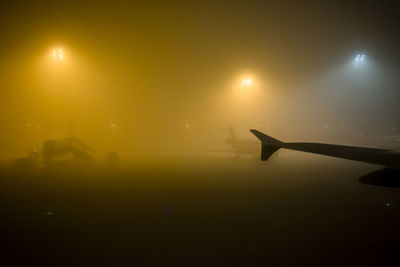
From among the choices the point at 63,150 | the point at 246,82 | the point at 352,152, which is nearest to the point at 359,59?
the point at 246,82

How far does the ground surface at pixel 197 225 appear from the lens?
3.07 m

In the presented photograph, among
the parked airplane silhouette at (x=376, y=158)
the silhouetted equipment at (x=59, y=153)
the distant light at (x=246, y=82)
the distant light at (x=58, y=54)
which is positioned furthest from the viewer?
the distant light at (x=246, y=82)

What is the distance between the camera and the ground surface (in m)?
3.07

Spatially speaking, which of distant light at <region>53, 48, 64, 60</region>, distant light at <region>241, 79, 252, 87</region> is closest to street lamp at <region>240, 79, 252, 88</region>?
distant light at <region>241, 79, 252, 87</region>

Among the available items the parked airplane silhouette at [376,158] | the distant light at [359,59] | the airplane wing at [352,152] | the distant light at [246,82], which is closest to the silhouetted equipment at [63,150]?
the airplane wing at [352,152]

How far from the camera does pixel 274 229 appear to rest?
4.03 meters

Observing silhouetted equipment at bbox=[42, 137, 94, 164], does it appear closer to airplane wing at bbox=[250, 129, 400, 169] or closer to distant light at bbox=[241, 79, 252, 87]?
airplane wing at bbox=[250, 129, 400, 169]

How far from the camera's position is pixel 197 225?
4.22 m

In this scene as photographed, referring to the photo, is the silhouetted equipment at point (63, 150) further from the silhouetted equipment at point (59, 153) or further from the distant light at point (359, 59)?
the distant light at point (359, 59)

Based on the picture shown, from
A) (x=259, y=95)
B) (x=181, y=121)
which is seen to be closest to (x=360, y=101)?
(x=259, y=95)

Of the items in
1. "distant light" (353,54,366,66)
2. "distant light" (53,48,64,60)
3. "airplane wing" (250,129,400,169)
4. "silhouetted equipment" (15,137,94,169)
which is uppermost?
"distant light" (353,54,366,66)

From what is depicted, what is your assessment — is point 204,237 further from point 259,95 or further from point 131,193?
point 259,95

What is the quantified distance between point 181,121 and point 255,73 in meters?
13.6

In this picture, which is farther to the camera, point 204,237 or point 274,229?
point 274,229
